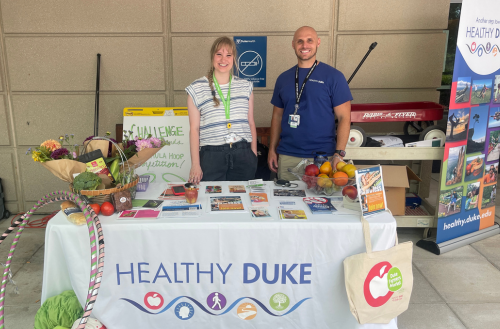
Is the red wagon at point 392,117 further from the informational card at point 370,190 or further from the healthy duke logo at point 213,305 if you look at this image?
the healthy duke logo at point 213,305

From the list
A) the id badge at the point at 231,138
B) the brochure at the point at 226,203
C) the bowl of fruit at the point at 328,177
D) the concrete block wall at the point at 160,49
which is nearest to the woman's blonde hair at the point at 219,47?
the id badge at the point at 231,138

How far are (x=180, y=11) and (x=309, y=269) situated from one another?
8.96 feet

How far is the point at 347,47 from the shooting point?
3426 millimetres

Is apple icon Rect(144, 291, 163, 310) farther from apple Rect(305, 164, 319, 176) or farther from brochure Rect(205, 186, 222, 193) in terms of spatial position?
apple Rect(305, 164, 319, 176)

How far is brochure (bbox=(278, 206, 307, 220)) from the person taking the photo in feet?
5.32

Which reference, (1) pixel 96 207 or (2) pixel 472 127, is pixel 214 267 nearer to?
(1) pixel 96 207

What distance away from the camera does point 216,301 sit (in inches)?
65.2

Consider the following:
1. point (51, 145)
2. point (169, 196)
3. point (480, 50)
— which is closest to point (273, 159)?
point (169, 196)

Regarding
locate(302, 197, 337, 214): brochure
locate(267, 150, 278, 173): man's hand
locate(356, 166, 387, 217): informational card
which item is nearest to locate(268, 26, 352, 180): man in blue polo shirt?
Result: locate(267, 150, 278, 173): man's hand

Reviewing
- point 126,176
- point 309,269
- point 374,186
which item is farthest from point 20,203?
point 374,186

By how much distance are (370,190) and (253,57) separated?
2.22 m

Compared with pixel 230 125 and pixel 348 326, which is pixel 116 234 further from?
pixel 348 326

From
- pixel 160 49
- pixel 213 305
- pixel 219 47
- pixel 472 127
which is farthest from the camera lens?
pixel 160 49

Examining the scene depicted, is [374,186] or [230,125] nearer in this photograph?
[374,186]
